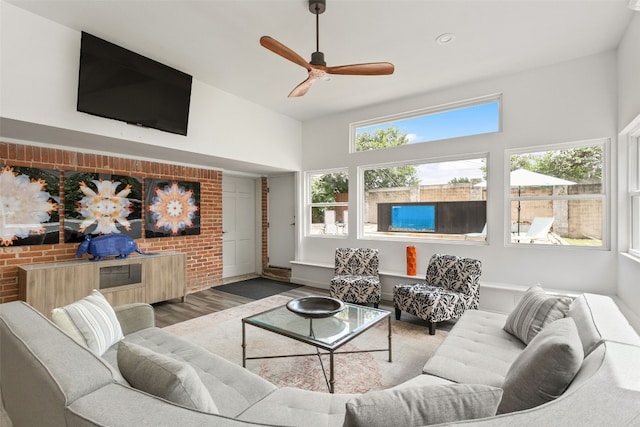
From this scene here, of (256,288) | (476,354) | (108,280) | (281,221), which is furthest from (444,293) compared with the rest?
(108,280)

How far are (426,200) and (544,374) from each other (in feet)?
11.4

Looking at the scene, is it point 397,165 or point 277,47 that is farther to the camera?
point 397,165

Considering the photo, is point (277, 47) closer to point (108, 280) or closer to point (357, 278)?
point (357, 278)

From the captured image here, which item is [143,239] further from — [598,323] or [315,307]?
[598,323]

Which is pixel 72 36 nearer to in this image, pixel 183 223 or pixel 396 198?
pixel 183 223

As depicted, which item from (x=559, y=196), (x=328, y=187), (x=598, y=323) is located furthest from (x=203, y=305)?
(x=559, y=196)

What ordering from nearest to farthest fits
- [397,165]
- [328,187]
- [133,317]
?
[133,317] → [397,165] → [328,187]

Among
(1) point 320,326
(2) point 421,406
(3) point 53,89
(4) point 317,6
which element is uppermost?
(4) point 317,6

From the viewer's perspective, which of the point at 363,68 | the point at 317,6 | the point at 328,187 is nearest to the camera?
the point at 317,6

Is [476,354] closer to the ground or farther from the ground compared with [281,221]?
closer to the ground

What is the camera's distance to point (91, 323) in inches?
70.2

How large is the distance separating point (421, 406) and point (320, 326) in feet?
5.31

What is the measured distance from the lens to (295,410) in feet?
4.39

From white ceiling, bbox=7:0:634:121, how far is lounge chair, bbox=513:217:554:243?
6.00ft
